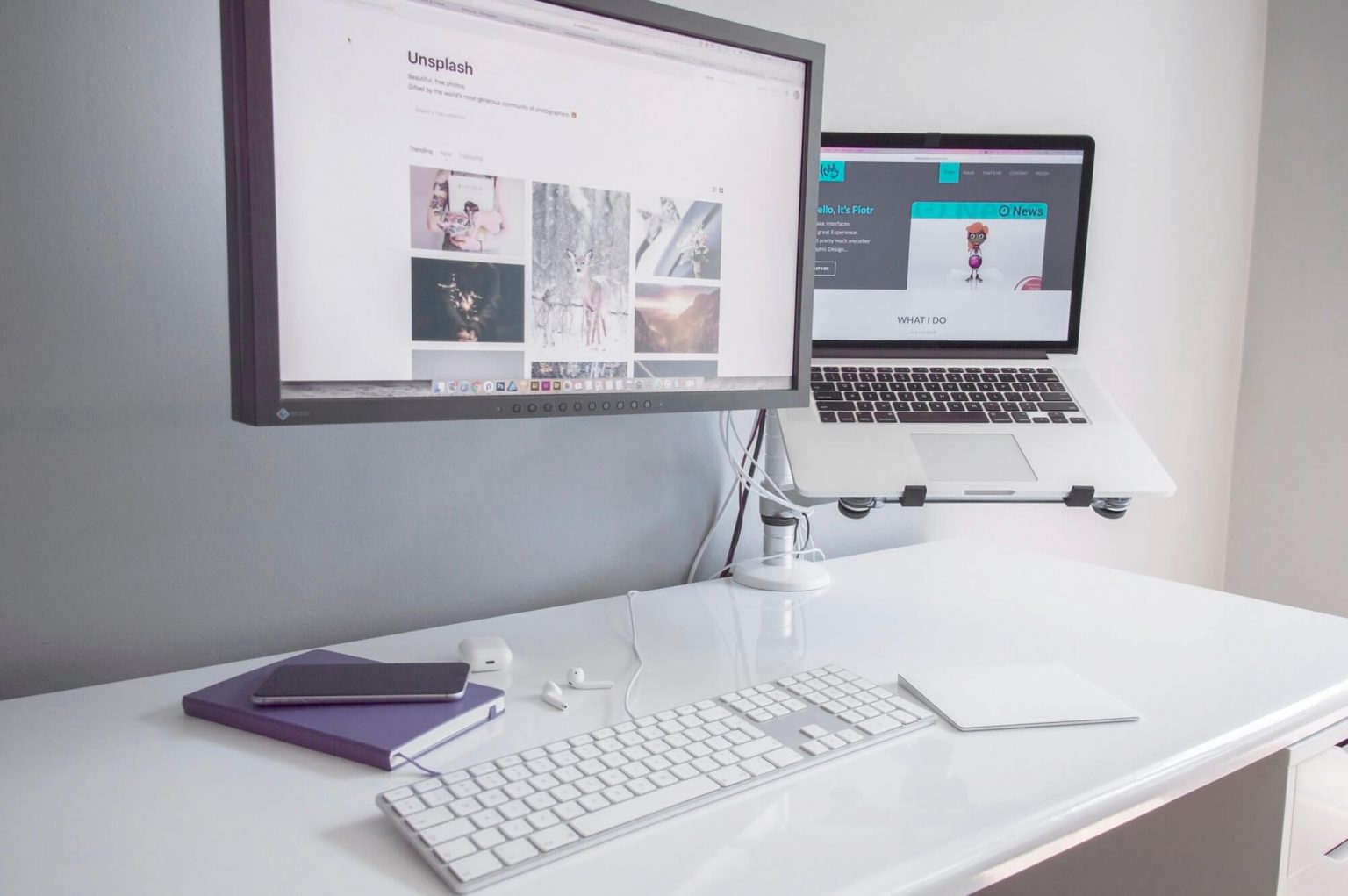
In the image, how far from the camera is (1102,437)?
3.43 ft

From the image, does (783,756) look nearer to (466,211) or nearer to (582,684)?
(582,684)

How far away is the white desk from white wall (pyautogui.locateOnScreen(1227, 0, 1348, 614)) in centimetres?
79

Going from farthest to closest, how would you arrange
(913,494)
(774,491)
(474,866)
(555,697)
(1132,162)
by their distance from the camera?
(1132,162)
(774,491)
(913,494)
(555,697)
(474,866)

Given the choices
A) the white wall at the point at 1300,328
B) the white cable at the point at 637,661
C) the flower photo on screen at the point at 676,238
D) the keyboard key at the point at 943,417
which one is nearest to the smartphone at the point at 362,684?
the white cable at the point at 637,661

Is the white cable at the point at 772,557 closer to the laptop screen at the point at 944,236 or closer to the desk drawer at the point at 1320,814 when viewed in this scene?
the laptop screen at the point at 944,236

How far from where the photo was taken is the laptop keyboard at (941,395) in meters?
1.04

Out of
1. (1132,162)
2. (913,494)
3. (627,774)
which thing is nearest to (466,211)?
(627,774)

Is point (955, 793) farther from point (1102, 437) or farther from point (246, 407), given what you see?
point (1102, 437)

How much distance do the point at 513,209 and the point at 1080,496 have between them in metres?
0.66

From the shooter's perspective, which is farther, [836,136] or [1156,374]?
[1156,374]

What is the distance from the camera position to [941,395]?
1.08m

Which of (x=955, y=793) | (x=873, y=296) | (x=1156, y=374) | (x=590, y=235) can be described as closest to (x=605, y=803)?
(x=955, y=793)

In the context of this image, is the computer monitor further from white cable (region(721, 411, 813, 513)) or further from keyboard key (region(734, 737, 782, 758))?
keyboard key (region(734, 737, 782, 758))

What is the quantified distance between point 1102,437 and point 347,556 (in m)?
0.82
